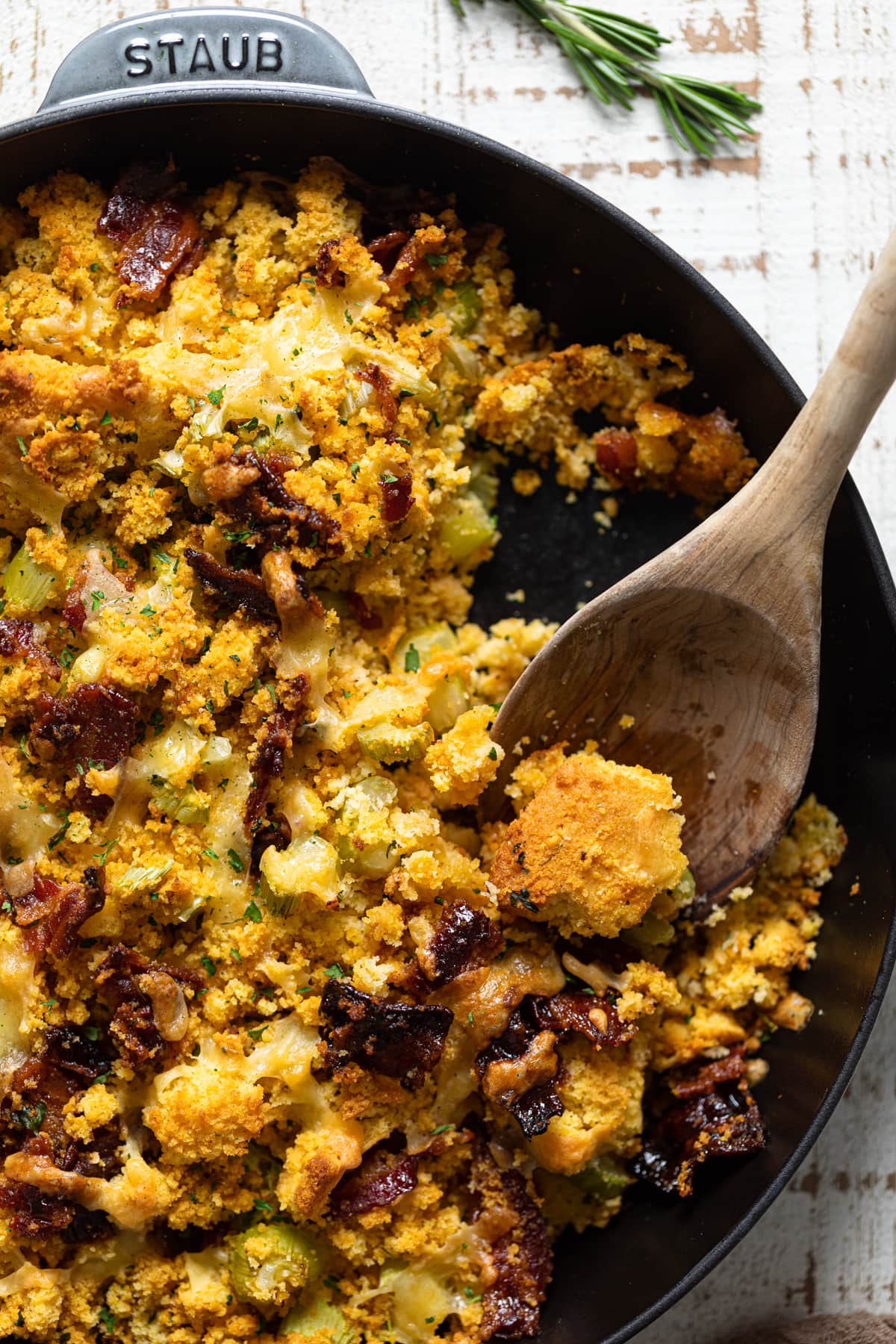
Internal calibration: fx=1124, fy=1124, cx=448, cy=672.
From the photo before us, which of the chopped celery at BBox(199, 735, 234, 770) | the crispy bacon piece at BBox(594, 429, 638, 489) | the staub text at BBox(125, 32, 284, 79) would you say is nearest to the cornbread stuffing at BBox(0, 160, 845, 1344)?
the chopped celery at BBox(199, 735, 234, 770)

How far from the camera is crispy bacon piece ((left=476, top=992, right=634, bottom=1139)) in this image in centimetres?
228

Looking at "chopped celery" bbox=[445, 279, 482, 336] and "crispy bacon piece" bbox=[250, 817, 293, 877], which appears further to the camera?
"chopped celery" bbox=[445, 279, 482, 336]

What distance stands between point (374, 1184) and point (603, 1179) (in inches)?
20.5

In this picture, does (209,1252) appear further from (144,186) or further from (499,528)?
(144,186)

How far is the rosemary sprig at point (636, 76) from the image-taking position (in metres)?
2.63

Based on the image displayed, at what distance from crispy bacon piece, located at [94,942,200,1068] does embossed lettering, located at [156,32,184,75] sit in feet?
5.90

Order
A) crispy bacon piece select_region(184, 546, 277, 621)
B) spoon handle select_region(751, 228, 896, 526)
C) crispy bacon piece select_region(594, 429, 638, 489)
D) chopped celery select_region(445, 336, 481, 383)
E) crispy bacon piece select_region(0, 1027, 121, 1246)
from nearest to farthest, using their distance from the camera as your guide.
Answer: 1. spoon handle select_region(751, 228, 896, 526)
2. crispy bacon piece select_region(0, 1027, 121, 1246)
3. crispy bacon piece select_region(184, 546, 277, 621)
4. chopped celery select_region(445, 336, 481, 383)
5. crispy bacon piece select_region(594, 429, 638, 489)

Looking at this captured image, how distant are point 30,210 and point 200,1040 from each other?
5.91 feet

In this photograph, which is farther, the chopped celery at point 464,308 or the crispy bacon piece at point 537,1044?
the chopped celery at point 464,308

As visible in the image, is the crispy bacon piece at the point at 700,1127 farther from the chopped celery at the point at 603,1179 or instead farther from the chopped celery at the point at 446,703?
the chopped celery at the point at 446,703

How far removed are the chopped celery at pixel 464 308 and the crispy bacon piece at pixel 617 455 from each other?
40 cm

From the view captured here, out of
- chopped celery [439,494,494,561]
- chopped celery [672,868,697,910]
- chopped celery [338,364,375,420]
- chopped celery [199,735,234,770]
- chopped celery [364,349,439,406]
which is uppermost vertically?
chopped celery [364,349,439,406]

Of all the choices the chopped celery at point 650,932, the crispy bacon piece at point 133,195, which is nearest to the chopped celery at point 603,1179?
the chopped celery at point 650,932

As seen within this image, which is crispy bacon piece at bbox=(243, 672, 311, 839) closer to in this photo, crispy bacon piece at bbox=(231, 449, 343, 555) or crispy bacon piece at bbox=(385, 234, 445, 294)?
crispy bacon piece at bbox=(231, 449, 343, 555)
